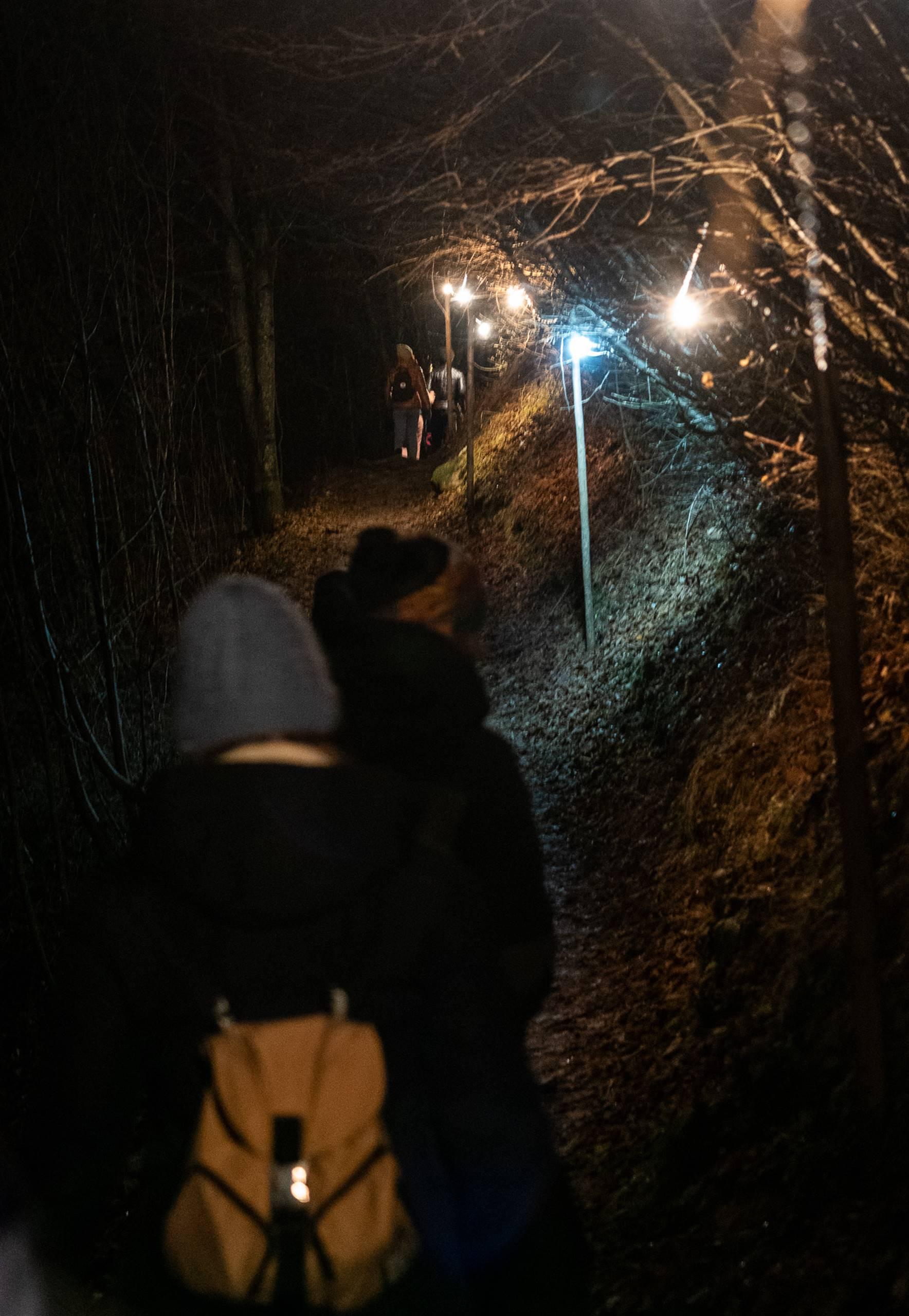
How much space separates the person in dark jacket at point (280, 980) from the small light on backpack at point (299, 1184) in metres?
0.16

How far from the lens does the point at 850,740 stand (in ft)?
11.3

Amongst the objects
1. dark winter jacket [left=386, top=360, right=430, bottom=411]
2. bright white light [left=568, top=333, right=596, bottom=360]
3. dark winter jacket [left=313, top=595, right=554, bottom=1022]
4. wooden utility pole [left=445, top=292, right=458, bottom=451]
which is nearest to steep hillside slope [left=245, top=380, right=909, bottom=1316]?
bright white light [left=568, top=333, right=596, bottom=360]

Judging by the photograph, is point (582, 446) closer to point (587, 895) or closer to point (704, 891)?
point (587, 895)

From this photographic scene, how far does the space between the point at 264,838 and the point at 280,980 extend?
0.77 feet

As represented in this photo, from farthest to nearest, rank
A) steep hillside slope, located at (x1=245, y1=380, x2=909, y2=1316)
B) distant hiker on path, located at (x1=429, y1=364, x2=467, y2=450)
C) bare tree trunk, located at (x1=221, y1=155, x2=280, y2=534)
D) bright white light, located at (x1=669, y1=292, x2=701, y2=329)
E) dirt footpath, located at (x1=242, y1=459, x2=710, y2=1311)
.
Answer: distant hiker on path, located at (x1=429, y1=364, x2=467, y2=450), bare tree trunk, located at (x1=221, y1=155, x2=280, y2=534), bright white light, located at (x1=669, y1=292, x2=701, y2=329), dirt footpath, located at (x1=242, y1=459, x2=710, y2=1311), steep hillside slope, located at (x1=245, y1=380, x2=909, y2=1316)

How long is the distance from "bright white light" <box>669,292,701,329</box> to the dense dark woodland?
0.58 ft

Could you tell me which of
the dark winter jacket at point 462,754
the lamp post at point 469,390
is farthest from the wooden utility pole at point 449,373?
the dark winter jacket at point 462,754

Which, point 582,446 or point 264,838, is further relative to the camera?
point 582,446

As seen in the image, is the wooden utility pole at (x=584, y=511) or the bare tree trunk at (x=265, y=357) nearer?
the wooden utility pole at (x=584, y=511)

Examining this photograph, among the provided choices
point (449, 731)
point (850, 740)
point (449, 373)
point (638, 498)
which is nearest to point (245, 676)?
point (449, 731)

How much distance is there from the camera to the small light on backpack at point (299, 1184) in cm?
172

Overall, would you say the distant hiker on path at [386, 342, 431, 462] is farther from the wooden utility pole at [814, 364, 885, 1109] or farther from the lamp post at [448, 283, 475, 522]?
the wooden utility pole at [814, 364, 885, 1109]

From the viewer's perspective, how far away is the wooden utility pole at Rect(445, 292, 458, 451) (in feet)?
59.2

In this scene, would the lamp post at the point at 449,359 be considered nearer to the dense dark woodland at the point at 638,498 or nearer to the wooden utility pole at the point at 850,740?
the dense dark woodland at the point at 638,498
